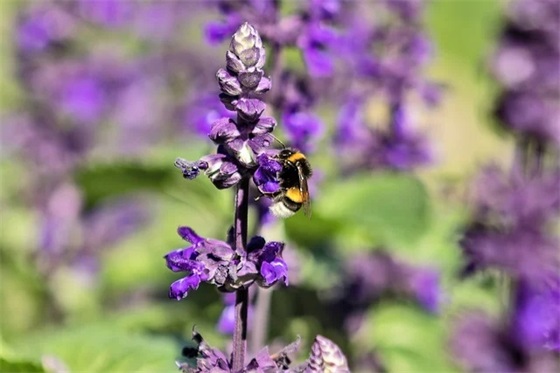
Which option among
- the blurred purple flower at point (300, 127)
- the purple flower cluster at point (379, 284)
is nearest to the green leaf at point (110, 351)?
the blurred purple flower at point (300, 127)

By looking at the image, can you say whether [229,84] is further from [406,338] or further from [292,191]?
[406,338]

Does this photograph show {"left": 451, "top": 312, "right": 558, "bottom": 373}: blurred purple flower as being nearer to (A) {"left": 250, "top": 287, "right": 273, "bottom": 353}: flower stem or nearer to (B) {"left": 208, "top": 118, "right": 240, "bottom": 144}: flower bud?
(A) {"left": 250, "top": 287, "right": 273, "bottom": 353}: flower stem

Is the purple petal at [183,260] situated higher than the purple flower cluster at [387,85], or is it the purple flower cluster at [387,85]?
the purple flower cluster at [387,85]

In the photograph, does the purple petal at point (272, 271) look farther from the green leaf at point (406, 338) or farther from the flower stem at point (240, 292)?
the green leaf at point (406, 338)

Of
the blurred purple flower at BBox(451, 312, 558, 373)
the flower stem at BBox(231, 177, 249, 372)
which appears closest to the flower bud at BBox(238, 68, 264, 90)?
the flower stem at BBox(231, 177, 249, 372)

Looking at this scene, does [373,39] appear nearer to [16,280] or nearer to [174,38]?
[16,280]

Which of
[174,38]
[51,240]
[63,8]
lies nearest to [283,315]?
[51,240]

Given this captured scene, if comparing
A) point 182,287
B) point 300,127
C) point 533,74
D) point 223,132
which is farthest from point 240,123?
point 533,74
